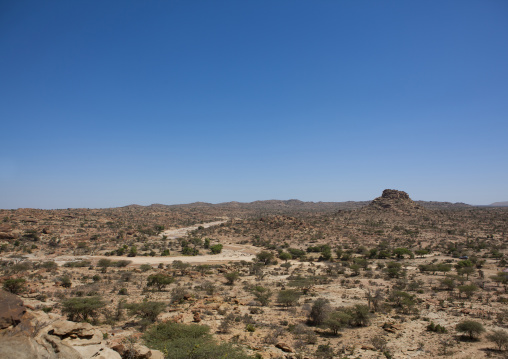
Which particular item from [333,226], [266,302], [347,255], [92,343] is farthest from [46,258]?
[333,226]

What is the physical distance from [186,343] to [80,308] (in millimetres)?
8538

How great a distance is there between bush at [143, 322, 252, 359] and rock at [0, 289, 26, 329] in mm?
5843

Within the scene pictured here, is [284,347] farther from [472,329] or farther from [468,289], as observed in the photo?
[468,289]

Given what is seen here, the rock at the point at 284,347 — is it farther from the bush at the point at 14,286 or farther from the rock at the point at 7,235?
the rock at the point at 7,235

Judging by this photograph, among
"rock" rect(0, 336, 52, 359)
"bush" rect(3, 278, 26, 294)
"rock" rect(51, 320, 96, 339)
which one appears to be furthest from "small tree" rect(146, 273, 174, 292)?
"rock" rect(0, 336, 52, 359)

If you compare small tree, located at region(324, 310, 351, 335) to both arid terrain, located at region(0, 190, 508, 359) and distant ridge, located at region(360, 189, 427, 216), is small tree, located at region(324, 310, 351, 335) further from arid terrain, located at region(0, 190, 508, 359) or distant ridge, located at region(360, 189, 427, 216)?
distant ridge, located at region(360, 189, 427, 216)

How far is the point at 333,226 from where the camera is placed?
7406 centimetres

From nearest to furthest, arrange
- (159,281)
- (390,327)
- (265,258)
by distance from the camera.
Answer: (390,327)
(159,281)
(265,258)

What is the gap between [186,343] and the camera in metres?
12.8

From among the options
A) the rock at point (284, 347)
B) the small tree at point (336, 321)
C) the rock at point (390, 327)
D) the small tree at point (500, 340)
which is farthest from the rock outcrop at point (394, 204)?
the rock at point (284, 347)

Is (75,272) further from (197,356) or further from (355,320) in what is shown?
(355,320)

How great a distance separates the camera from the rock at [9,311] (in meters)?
8.42

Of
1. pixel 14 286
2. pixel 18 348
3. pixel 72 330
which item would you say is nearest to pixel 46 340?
pixel 18 348

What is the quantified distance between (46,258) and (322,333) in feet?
145
